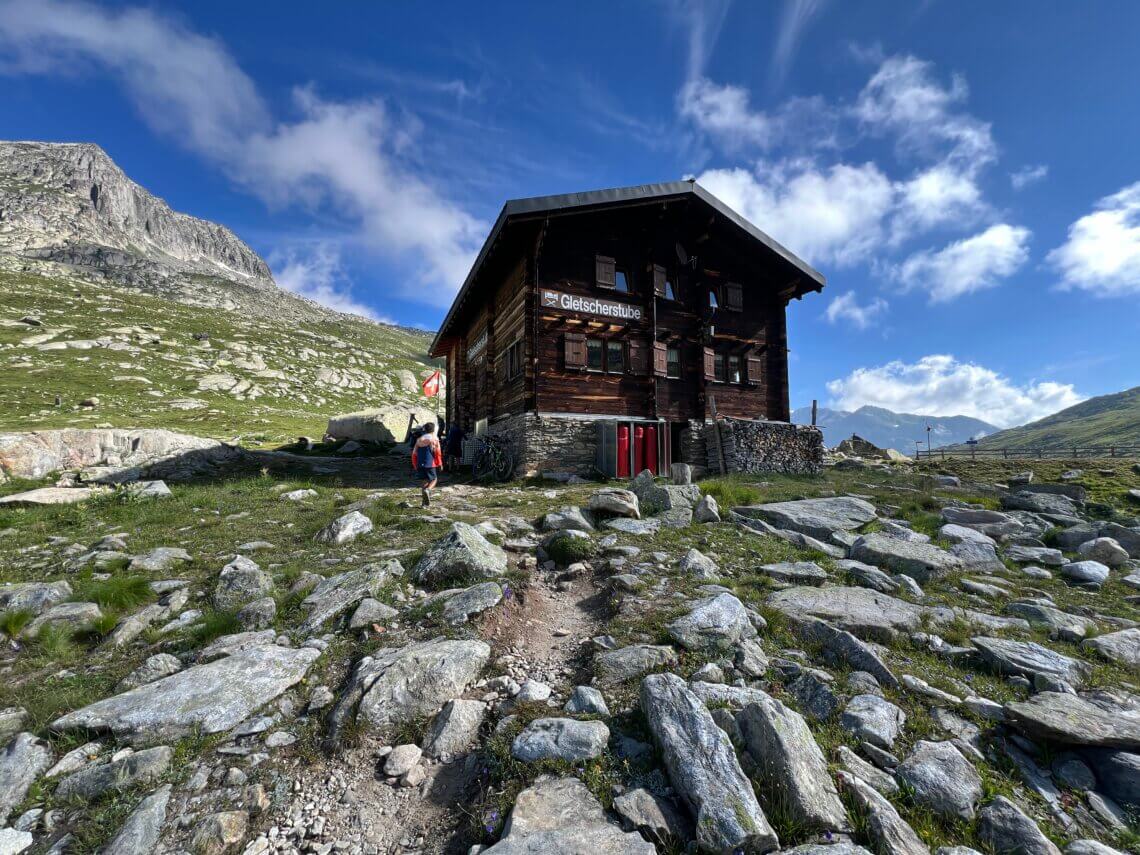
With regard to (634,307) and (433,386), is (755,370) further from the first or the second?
(433,386)

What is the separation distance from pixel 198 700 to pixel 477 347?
76.0 ft

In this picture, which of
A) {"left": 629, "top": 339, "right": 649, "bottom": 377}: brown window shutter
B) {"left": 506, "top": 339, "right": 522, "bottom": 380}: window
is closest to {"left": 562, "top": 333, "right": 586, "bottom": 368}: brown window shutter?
{"left": 506, "top": 339, "right": 522, "bottom": 380}: window

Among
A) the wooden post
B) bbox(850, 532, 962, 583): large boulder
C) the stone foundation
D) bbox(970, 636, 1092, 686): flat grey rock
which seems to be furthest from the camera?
the stone foundation

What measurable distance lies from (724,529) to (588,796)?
267 inches

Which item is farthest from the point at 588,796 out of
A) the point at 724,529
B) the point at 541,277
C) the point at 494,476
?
the point at 541,277

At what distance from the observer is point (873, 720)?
3.71m

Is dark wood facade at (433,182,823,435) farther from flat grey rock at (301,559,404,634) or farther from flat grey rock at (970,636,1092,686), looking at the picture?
flat grey rock at (970,636,1092,686)

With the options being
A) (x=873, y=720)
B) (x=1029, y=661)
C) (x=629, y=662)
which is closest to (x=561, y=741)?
(x=629, y=662)

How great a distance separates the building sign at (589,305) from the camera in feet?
62.0

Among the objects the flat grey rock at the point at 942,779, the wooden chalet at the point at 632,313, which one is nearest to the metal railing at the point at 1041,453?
the wooden chalet at the point at 632,313

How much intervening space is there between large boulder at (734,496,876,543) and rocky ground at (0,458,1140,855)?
56.7 inches

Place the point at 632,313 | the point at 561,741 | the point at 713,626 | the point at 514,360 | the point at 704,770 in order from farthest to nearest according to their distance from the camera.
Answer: the point at 632,313, the point at 514,360, the point at 713,626, the point at 561,741, the point at 704,770

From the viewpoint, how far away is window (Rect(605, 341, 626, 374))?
20.0 metres

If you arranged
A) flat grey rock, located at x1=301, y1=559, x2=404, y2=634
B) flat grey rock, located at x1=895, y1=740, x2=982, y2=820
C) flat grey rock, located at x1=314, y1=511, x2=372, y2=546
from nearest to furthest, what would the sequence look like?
Result: flat grey rock, located at x1=895, y1=740, x2=982, y2=820 < flat grey rock, located at x1=301, y1=559, x2=404, y2=634 < flat grey rock, located at x1=314, y1=511, x2=372, y2=546
